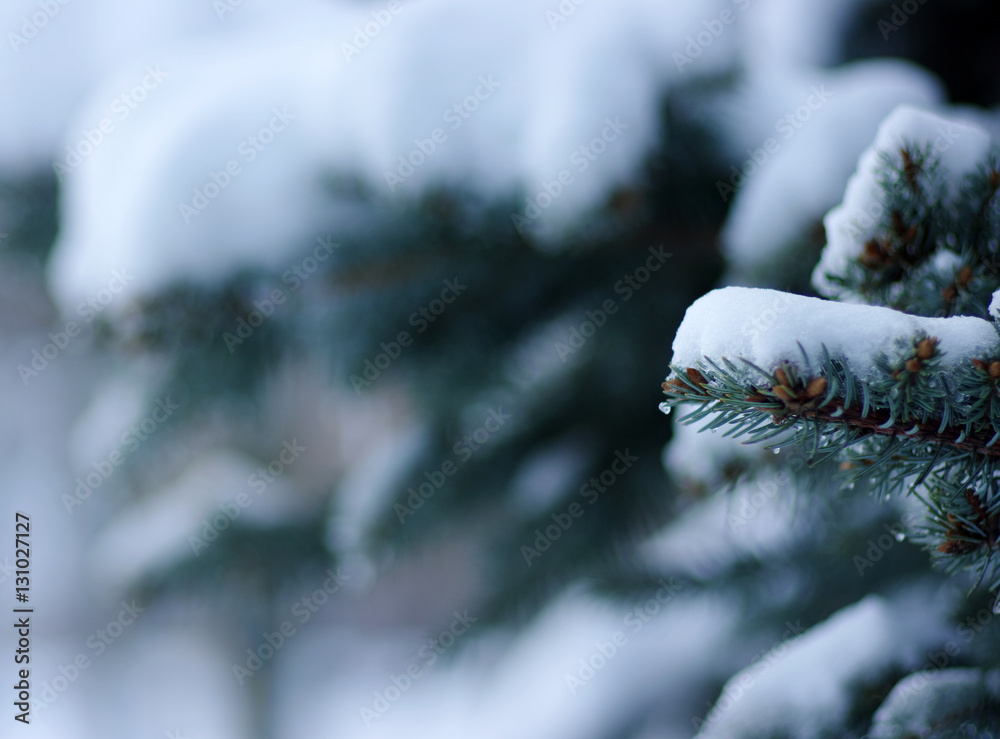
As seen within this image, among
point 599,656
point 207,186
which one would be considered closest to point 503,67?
point 207,186

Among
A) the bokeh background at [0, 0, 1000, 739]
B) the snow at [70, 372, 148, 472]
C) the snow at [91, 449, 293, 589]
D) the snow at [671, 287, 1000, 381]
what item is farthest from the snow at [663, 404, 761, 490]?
the snow at [70, 372, 148, 472]

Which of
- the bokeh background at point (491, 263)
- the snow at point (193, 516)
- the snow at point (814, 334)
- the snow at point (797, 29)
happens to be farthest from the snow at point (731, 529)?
the snow at point (193, 516)

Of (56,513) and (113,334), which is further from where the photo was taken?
(56,513)

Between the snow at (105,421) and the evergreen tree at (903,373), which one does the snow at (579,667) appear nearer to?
the evergreen tree at (903,373)

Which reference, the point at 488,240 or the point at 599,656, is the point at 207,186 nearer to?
the point at 488,240

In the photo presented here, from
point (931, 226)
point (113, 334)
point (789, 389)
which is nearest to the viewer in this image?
point (789, 389)

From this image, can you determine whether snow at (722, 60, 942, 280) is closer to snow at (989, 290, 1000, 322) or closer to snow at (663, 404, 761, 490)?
snow at (663, 404, 761, 490)
